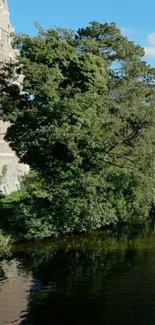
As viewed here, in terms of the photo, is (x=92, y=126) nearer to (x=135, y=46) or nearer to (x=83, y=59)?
(x=83, y=59)

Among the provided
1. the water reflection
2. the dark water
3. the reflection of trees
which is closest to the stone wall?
the reflection of trees

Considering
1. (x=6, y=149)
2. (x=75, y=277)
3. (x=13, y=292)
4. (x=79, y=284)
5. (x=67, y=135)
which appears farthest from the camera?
(x=6, y=149)

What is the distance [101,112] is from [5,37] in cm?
1923

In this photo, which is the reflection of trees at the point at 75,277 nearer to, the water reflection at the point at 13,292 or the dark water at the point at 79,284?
the dark water at the point at 79,284

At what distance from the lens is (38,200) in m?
25.1

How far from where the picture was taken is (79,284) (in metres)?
16.6

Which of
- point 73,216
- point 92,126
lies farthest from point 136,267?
point 92,126

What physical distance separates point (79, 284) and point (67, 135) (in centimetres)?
881

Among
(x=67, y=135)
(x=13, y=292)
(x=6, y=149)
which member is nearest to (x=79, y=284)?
(x=13, y=292)

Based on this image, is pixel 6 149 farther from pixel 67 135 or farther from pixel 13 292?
pixel 13 292

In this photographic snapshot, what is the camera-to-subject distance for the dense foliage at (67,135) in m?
24.2

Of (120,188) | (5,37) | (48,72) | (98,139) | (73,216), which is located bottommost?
(73,216)

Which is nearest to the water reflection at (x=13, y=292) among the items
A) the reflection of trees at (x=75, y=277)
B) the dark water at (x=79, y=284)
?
the dark water at (x=79, y=284)

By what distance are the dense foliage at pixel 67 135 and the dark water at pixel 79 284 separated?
6.34ft
